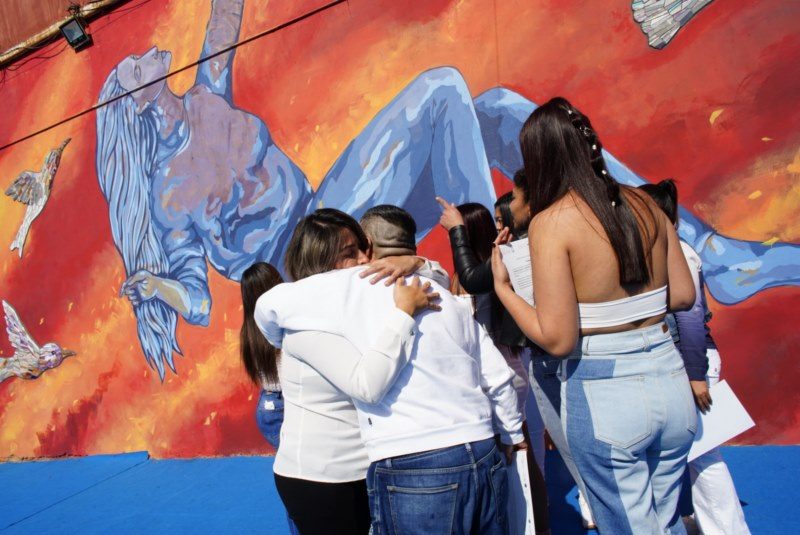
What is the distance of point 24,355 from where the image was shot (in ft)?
19.7

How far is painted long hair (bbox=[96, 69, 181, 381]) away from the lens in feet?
16.9

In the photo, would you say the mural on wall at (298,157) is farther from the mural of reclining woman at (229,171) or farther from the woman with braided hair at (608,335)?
the woman with braided hair at (608,335)

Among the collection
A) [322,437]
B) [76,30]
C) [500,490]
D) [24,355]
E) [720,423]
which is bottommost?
[24,355]

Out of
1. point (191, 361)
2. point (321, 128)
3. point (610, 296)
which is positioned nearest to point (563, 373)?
point (610, 296)

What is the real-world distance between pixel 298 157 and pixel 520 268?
2899mm

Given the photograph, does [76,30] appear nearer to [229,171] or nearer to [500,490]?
[229,171]

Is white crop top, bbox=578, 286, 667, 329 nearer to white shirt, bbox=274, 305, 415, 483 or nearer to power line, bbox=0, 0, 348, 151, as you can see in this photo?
white shirt, bbox=274, 305, 415, 483

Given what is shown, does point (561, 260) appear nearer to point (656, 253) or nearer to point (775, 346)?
point (656, 253)

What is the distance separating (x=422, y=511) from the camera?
56.3 inches

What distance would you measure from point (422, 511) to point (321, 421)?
1.28 feet

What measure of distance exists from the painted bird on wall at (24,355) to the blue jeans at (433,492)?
516 centimetres

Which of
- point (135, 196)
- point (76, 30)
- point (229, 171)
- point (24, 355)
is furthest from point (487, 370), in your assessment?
point (24, 355)

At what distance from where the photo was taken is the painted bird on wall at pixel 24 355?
19.0 ft

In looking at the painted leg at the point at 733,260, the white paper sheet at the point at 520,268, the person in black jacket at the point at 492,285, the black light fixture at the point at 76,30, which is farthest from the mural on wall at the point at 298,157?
the white paper sheet at the point at 520,268
